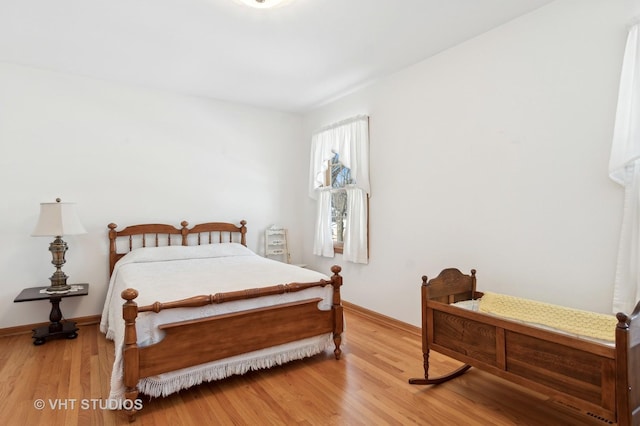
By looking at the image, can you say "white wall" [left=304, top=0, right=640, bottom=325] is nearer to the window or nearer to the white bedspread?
the window

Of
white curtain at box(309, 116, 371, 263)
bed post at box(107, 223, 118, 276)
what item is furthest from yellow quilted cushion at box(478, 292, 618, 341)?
bed post at box(107, 223, 118, 276)

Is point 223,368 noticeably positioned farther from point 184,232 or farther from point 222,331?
point 184,232

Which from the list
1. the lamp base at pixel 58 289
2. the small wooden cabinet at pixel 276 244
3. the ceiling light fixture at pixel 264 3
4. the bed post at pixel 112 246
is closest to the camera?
the ceiling light fixture at pixel 264 3

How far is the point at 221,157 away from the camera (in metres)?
4.67

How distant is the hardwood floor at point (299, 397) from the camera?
204cm

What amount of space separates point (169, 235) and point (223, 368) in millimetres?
2319

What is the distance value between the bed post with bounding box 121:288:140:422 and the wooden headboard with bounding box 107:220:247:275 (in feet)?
7.11

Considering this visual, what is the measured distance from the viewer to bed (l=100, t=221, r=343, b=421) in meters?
2.12

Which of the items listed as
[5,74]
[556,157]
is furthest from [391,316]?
[5,74]

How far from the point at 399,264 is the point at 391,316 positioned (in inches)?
22.2

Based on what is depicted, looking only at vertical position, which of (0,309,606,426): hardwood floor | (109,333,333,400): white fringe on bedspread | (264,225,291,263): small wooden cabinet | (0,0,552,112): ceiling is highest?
(0,0,552,112): ceiling

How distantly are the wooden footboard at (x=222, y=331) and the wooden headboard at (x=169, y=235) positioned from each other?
2119 mm

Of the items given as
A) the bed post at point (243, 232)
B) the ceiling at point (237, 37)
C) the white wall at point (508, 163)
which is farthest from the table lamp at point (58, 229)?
the white wall at point (508, 163)

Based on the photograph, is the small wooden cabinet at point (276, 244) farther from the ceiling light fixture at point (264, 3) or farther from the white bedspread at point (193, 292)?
the ceiling light fixture at point (264, 3)
